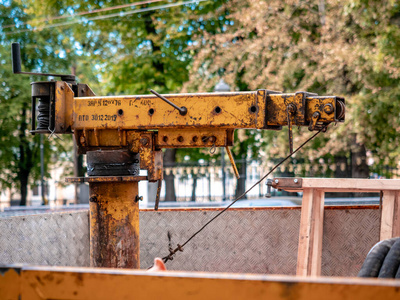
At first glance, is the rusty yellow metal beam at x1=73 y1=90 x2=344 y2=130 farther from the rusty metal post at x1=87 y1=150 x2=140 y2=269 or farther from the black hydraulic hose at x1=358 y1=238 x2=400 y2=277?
the black hydraulic hose at x1=358 y1=238 x2=400 y2=277

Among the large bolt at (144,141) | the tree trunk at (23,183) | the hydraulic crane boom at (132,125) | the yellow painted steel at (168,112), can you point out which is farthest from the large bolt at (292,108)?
the tree trunk at (23,183)

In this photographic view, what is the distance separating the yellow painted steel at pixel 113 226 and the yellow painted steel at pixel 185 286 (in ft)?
6.24

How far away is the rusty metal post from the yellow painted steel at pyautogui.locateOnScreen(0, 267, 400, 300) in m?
1.90

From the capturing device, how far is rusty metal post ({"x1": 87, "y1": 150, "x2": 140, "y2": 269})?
353 cm

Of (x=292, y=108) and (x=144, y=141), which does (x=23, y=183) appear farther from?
(x=292, y=108)

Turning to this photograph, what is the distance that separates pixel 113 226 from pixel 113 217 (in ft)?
0.20

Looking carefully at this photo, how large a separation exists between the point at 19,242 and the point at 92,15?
15222mm

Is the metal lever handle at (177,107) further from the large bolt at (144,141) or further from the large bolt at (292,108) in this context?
the large bolt at (292,108)

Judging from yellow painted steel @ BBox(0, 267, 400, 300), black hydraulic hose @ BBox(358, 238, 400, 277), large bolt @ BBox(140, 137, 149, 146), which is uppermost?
large bolt @ BBox(140, 137, 149, 146)

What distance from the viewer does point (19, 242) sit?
12.9 feet

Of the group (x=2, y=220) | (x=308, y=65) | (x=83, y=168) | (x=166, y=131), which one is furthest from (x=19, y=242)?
(x=83, y=168)

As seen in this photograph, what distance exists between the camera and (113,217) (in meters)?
3.55

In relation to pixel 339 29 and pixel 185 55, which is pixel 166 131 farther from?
pixel 185 55

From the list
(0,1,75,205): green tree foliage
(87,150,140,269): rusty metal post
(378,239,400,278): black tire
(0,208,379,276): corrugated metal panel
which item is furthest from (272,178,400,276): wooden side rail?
(0,1,75,205): green tree foliage
